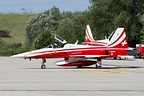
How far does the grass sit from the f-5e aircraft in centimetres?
8179

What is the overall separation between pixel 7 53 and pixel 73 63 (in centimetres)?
3800

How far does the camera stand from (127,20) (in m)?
67.9

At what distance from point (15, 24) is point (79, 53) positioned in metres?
101

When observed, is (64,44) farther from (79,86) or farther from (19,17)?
(19,17)

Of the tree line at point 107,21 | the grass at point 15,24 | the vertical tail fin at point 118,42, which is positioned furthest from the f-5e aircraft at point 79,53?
the grass at point 15,24

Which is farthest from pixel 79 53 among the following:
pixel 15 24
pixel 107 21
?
pixel 15 24

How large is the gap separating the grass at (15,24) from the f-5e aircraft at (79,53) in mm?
81787

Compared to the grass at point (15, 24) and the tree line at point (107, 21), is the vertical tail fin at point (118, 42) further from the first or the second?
the grass at point (15, 24)

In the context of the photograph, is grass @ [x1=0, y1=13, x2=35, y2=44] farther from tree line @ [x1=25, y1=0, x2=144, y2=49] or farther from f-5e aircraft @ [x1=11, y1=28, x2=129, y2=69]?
f-5e aircraft @ [x1=11, y1=28, x2=129, y2=69]

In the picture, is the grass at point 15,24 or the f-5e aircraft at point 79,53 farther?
the grass at point 15,24

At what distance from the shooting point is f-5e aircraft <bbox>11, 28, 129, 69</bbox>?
1403 inches

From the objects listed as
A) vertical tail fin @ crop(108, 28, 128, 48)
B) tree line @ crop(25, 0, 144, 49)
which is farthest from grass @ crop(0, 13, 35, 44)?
vertical tail fin @ crop(108, 28, 128, 48)

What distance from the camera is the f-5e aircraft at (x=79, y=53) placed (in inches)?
1403

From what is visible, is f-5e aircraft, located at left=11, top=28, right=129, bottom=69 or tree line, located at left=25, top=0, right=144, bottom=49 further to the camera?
tree line, located at left=25, top=0, right=144, bottom=49
